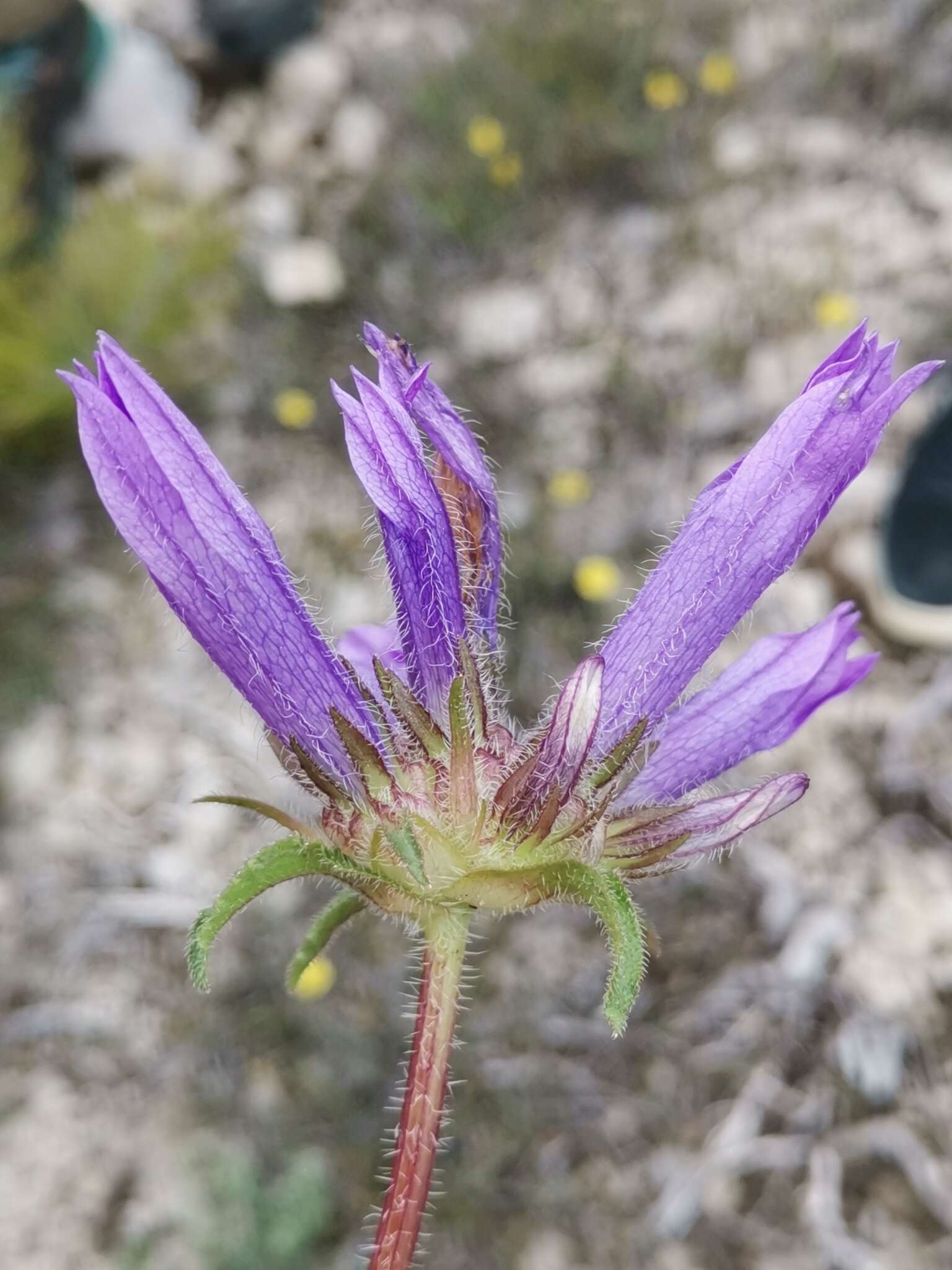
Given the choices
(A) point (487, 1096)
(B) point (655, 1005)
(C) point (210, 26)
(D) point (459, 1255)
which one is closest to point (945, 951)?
(B) point (655, 1005)

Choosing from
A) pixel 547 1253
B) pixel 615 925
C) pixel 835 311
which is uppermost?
pixel 835 311

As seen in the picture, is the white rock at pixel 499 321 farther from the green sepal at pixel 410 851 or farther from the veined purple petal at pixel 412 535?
the green sepal at pixel 410 851

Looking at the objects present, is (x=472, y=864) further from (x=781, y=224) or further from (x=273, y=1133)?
(x=781, y=224)

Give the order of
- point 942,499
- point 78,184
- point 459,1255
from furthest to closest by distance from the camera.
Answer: point 78,184
point 942,499
point 459,1255

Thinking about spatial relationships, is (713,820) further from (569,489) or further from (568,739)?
(569,489)

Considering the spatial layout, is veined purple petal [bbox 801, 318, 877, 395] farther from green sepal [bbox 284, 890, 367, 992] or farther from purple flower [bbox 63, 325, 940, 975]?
green sepal [bbox 284, 890, 367, 992]

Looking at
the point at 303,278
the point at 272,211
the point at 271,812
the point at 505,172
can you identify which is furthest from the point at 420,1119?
the point at 272,211

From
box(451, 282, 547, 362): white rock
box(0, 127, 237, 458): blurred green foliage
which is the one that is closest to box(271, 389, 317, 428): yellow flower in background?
box(0, 127, 237, 458): blurred green foliage
